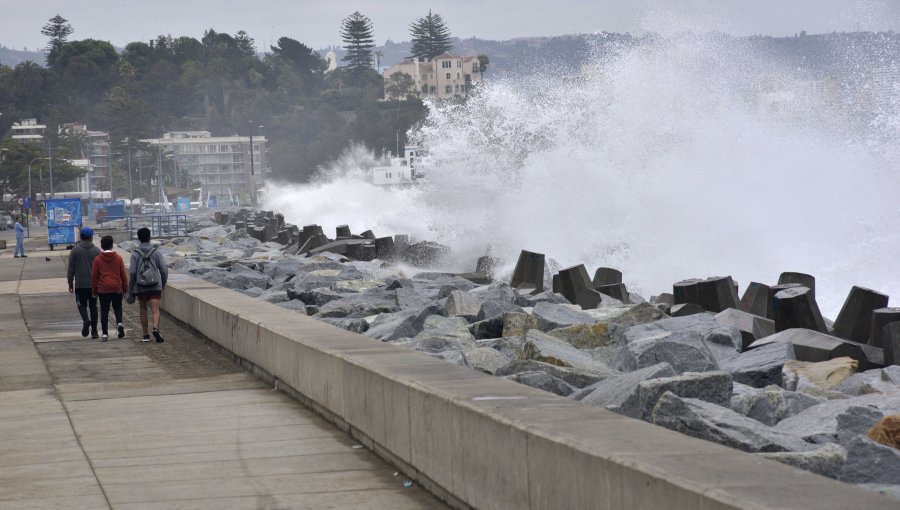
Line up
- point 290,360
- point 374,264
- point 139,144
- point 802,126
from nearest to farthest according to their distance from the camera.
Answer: point 290,360 < point 374,264 < point 802,126 < point 139,144

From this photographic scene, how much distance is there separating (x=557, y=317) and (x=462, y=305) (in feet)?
7.29

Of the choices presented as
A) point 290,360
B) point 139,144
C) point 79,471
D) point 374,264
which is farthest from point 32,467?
point 139,144

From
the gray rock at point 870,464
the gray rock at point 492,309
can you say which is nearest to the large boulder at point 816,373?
the gray rock at point 870,464

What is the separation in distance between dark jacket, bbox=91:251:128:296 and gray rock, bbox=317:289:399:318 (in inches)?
93.9

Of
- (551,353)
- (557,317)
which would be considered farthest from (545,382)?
(557,317)

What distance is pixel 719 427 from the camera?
578 centimetres

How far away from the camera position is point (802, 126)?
36531 millimetres

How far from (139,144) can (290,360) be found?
604 feet

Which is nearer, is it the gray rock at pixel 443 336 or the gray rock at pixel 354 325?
the gray rock at pixel 443 336

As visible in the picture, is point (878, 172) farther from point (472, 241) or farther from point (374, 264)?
point (374, 264)

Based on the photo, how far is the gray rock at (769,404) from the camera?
719 centimetres

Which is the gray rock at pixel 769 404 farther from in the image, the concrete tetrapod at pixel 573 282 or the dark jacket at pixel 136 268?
the concrete tetrapod at pixel 573 282

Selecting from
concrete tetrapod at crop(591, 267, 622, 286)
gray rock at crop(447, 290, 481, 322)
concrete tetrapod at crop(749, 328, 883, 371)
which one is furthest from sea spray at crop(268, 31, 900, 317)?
concrete tetrapod at crop(749, 328, 883, 371)

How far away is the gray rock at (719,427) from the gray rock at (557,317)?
6.48m
